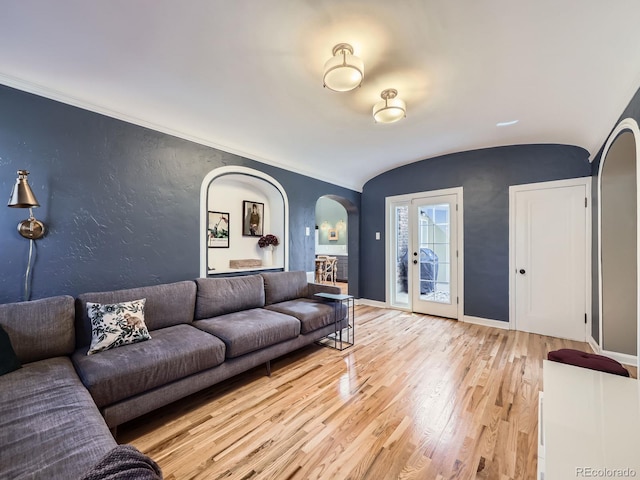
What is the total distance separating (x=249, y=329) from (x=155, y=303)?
89 centimetres

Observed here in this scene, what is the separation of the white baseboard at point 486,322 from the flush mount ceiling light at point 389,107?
338cm

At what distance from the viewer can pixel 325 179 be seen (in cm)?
473

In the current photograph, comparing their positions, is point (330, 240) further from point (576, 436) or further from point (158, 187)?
point (576, 436)

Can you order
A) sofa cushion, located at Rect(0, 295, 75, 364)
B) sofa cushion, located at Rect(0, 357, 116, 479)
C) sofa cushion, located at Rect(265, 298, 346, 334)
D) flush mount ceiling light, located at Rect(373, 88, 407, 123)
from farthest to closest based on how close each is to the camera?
sofa cushion, located at Rect(265, 298, 346, 334) → flush mount ceiling light, located at Rect(373, 88, 407, 123) → sofa cushion, located at Rect(0, 295, 75, 364) → sofa cushion, located at Rect(0, 357, 116, 479)

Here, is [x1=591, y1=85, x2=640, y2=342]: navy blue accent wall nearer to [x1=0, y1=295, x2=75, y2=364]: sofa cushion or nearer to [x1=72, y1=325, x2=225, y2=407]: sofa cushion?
[x1=72, y1=325, x2=225, y2=407]: sofa cushion

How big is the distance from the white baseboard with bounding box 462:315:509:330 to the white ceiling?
8.58 ft

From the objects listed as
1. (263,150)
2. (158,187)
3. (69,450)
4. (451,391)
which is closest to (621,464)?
(451,391)

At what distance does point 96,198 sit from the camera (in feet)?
7.76

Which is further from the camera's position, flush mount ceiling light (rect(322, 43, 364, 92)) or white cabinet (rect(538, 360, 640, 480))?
flush mount ceiling light (rect(322, 43, 364, 92))

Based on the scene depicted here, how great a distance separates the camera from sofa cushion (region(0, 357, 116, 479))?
0.94 meters

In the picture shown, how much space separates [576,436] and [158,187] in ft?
11.1

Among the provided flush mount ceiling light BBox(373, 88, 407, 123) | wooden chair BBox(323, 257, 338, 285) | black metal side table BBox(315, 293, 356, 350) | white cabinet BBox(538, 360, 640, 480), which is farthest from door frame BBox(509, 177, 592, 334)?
wooden chair BBox(323, 257, 338, 285)

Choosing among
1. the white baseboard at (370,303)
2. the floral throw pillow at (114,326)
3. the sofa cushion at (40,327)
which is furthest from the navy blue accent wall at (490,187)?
the sofa cushion at (40,327)

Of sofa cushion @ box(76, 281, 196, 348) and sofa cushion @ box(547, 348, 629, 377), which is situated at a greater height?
sofa cushion @ box(76, 281, 196, 348)
